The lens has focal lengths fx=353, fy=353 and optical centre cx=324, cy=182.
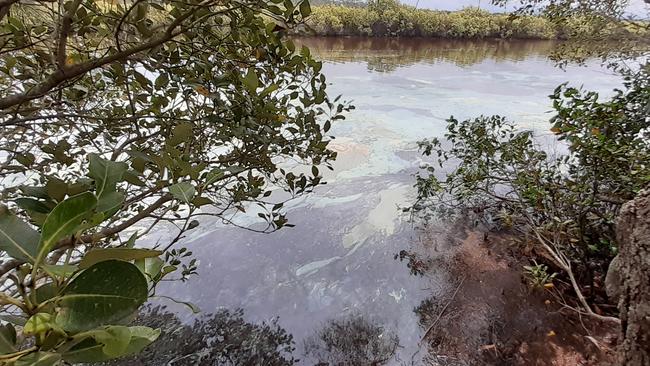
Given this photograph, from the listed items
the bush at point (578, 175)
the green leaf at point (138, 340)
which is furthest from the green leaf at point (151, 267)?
the bush at point (578, 175)

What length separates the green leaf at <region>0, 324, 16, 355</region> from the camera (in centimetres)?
23

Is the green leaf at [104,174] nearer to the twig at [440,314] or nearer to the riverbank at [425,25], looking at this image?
the twig at [440,314]

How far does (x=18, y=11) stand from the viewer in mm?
981

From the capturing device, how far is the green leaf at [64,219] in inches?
9.1

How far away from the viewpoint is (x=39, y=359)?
206 millimetres

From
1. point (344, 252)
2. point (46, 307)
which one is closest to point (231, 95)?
point (46, 307)

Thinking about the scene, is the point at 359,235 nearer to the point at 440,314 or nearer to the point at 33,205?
the point at 440,314

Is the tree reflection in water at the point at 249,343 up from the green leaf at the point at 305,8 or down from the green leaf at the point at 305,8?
down

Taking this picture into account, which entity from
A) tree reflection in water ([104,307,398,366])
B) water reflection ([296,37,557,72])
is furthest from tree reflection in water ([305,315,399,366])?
water reflection ([296,37,557,72])

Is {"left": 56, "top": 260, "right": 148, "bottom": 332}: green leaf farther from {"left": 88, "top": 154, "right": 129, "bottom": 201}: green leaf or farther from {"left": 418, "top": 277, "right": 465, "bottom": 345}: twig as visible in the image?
{"left": 418, "top": 277, "right": 465, "bottom": 345}: twig

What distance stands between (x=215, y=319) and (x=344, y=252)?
731mm

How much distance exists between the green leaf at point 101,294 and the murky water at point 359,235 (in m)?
1.29

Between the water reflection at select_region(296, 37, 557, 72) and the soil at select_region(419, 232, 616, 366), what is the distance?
3.55m

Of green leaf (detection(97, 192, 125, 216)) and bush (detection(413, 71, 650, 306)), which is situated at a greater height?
green leaf (detection(97, 192, 125, 216))
